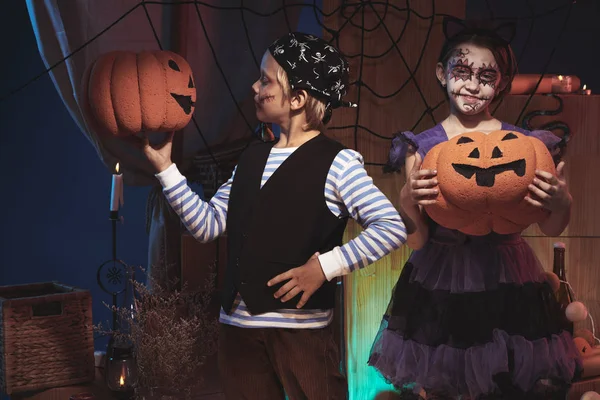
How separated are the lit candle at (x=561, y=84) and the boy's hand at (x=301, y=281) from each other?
129 centimetres

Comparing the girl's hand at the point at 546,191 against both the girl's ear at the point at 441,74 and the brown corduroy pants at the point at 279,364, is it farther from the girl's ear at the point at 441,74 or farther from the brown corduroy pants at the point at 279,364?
the brown corduroy pants at the point at 279,364

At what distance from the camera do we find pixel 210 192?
3.04m

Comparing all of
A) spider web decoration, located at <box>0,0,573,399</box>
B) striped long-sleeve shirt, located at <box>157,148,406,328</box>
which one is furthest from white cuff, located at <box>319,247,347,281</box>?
spider web decoration, located at <box>0,0,573,399</box>

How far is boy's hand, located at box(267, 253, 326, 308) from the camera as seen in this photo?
169cm

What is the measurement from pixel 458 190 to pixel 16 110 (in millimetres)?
2323

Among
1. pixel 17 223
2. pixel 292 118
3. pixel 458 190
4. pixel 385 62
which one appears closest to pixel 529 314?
pixel 458 190

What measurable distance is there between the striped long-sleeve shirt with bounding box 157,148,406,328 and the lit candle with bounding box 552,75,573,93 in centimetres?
107

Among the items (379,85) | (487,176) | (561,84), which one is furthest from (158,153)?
(561,84)

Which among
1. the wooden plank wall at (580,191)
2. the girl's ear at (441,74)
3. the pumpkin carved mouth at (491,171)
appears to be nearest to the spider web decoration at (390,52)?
the wooden plank wall at (580,191)

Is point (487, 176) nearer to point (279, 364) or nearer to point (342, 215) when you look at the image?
point (342, 215)

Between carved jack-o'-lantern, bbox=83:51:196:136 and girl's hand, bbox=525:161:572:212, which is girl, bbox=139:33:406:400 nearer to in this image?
carved jack-o'-lantern, bbox=83:51:196:136

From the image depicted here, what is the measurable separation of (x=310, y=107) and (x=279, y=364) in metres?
0.62

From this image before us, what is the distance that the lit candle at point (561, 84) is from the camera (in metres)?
2.54

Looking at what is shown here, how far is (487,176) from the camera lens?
1.78 metres
